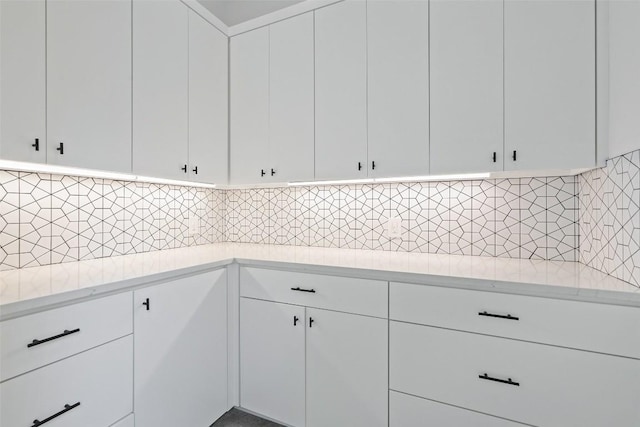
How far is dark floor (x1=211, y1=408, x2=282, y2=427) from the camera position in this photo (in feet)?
5.80

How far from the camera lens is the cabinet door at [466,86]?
4.97 ft

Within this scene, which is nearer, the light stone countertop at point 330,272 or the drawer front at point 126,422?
the light stone countertop at point 330,272

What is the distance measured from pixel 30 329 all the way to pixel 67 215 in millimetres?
837

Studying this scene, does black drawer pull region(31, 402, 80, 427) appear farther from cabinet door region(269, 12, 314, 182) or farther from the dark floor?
cabinet door region(269, 12, 314, 182)

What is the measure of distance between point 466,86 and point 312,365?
5.30 ft

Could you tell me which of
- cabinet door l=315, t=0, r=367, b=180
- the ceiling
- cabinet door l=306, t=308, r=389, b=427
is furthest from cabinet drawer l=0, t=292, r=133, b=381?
the ceiling

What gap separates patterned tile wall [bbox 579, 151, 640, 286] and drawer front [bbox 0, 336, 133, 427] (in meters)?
2.01

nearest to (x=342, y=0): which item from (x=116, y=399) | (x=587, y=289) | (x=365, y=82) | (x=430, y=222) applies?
(x=365, y=82)

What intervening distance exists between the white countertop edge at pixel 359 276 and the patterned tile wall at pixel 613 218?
0.64 ft

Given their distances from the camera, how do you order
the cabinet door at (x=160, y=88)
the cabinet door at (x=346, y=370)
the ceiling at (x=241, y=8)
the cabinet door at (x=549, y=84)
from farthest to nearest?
the ceiling at (x=241, y=8) → the cabinet door at (x=160, y=88) → the cabinet door at (x=346, y=370) → the cabinet door at (x=549, y=84)

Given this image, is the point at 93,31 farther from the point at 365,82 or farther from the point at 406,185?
the point at 406,185

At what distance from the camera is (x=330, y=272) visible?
1590 millimetres

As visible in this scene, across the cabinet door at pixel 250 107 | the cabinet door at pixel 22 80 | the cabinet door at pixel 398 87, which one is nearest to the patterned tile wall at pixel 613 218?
the cabinet door at pixel 398 87

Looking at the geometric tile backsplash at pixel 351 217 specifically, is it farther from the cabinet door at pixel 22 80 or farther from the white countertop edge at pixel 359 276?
the cabinet door at pixel 22 80
